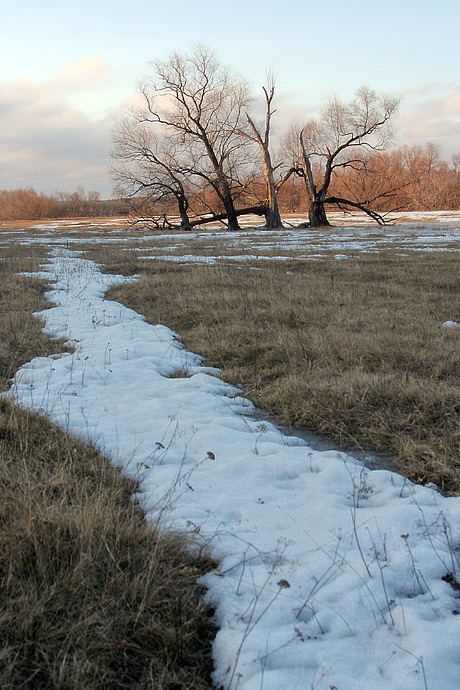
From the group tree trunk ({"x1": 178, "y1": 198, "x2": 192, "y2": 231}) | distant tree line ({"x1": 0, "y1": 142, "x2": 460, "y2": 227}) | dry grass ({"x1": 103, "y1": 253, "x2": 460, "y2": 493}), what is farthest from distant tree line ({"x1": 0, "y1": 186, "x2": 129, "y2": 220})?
dry grass ({"x1": 103, "y1": 253, "x2": 460, "y2": 493})

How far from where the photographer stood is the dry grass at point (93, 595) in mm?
1533

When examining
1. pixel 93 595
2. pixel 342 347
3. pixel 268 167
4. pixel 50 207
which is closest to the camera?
pixel 93 595

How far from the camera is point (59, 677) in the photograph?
1.45 meters

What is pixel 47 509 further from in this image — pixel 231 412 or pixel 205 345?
pixel 205 345

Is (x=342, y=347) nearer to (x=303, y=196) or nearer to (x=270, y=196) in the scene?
(x=270, y=196)

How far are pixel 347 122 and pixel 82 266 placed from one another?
24434 millimetres

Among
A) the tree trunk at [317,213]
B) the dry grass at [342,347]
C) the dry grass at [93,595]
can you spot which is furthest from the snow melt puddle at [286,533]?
the tree trunk at [317,213]

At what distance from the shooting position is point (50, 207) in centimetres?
9450

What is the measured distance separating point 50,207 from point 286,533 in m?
104

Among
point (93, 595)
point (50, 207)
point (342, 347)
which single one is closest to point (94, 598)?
point (93, 595)

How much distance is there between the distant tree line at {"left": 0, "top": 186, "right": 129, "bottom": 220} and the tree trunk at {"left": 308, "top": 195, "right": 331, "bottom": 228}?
2619 inches

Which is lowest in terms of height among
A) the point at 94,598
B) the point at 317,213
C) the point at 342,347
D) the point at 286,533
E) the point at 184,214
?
the point at 286,533

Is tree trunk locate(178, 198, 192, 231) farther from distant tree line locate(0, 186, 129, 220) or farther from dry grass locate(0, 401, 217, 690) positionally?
distant tree line locate(0, 186, 129, 220)

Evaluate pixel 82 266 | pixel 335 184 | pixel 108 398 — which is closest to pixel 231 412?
pixel 108 398
